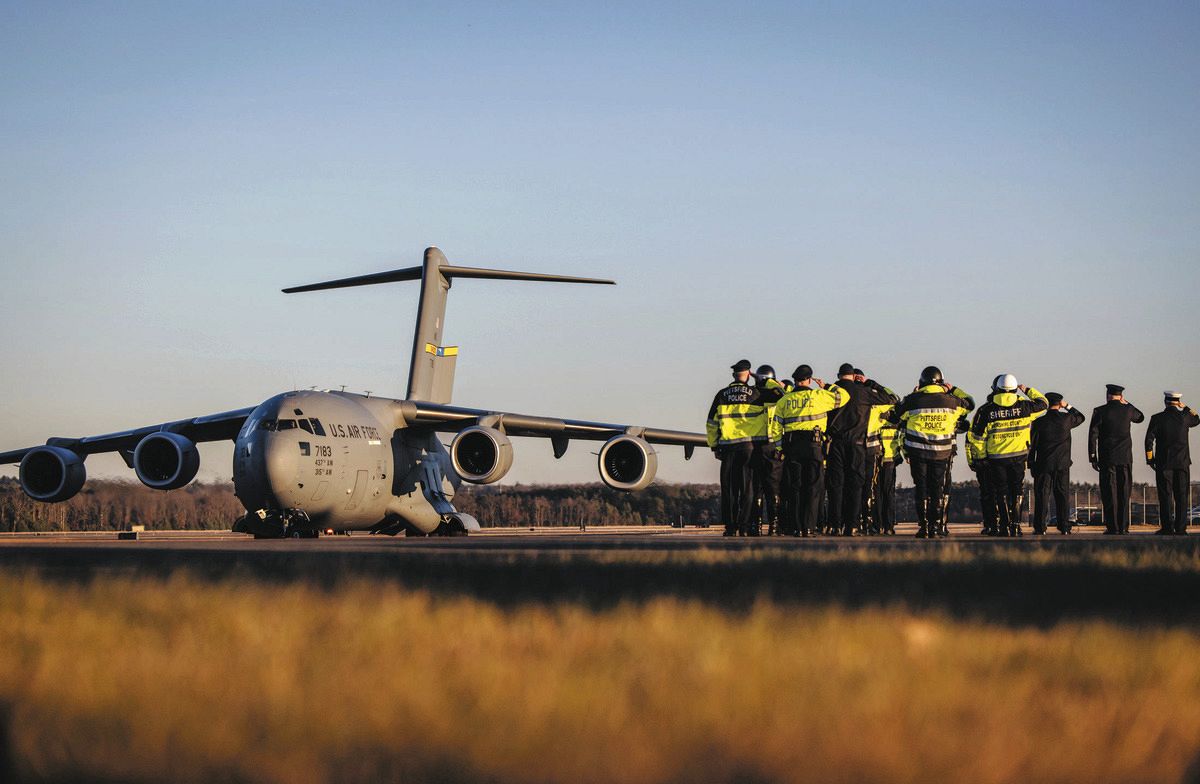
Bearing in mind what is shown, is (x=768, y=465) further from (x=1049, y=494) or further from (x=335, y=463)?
(x=335, y=463)

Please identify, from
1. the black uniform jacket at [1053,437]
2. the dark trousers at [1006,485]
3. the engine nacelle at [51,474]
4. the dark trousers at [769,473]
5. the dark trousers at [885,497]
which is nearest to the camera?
the dark trousers at [769,473]

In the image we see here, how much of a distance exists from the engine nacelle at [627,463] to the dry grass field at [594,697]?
2130cm

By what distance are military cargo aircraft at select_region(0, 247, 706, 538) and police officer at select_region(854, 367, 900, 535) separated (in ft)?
18.9

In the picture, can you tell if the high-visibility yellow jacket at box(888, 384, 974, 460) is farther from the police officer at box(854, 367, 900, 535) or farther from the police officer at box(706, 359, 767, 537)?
the police officer at box(706, 359, 767, 537)

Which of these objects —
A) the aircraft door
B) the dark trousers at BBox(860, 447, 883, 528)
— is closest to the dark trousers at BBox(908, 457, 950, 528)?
the dark trousers at BBox(860, 447, 883, 528)

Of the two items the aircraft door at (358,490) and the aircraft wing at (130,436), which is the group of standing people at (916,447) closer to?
the aircraft door at (358,490)

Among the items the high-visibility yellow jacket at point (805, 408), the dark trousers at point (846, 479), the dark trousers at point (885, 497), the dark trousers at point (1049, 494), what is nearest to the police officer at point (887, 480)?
the dark trousers at point (885, 497)

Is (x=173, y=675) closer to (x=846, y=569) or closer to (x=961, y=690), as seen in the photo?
(x=961, y=690)

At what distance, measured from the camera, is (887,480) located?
21844 mm

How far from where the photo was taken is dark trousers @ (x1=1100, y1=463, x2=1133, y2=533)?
2028 cm

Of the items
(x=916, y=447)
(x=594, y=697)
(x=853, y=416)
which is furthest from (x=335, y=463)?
(x=594, y=697)

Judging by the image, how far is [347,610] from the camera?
4.79 metres

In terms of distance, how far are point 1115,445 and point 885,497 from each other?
3560mm

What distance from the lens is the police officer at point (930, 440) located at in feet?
54.6
